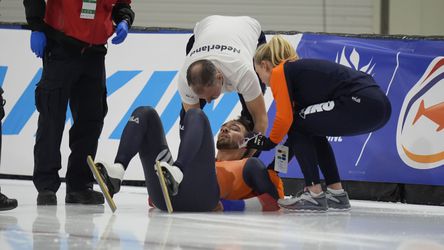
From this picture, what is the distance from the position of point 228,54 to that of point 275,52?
0.39m

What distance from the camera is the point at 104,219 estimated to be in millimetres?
3779

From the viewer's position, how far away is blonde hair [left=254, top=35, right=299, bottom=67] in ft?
15.2

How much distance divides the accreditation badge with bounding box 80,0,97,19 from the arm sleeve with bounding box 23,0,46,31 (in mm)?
225

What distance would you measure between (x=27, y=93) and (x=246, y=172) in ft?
10.5

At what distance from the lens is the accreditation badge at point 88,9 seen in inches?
192

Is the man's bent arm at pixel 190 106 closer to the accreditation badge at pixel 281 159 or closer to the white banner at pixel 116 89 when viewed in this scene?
the accreditation badge at pixel 281 159

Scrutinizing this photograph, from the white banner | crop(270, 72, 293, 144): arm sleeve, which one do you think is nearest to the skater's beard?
crop(270, 72, 293, 144): arm sleeve

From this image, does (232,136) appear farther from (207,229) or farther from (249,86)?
(207,229)

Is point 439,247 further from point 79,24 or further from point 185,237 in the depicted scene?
point 79,24

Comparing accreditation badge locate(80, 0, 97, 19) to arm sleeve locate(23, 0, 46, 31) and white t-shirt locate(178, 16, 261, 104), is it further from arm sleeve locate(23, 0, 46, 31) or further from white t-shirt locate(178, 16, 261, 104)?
white t-shirt locate(178, 16, 261, 104)

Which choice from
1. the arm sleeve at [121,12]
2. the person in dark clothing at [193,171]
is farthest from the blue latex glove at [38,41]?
the person in dark clothing at [193,171]

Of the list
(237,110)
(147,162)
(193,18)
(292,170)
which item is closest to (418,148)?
(292,170)

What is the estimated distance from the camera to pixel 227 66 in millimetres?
4867

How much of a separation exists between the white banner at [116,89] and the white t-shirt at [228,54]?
1.37 metres
